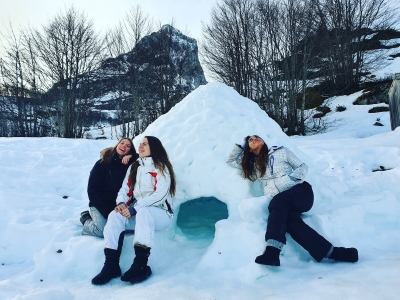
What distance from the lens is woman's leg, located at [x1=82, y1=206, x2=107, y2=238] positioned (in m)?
3.02

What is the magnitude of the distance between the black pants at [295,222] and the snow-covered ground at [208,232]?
0.14 m

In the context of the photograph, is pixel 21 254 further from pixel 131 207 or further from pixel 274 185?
pixel 274 185

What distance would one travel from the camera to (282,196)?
2764mm

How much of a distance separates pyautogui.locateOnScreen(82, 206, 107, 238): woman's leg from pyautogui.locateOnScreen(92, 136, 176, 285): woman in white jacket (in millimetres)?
339

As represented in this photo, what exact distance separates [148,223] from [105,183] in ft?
3.10

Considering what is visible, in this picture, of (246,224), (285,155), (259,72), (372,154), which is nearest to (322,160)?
(372,154)

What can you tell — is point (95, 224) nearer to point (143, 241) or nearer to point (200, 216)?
point (143, 241)

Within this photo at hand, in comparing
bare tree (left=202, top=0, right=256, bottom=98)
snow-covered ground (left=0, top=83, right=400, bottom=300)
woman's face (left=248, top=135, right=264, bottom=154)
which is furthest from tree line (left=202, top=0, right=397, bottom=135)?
woman's face (left=248, top=135, right=264, bottom=154)

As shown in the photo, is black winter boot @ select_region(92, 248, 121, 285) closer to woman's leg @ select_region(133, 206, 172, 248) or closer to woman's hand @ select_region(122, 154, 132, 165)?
woman's leg @ select_region(133, 206, 172, 248)

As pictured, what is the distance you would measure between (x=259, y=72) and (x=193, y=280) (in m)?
11.4

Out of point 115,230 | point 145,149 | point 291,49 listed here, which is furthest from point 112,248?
point 291,49

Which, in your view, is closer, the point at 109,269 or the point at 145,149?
the point at 109,269

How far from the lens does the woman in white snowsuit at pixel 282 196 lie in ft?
8.02

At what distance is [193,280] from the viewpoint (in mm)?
2367
